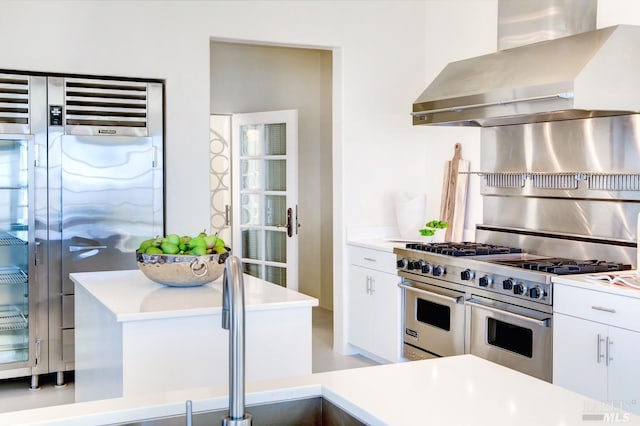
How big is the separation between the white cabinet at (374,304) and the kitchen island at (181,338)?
1.93 metres

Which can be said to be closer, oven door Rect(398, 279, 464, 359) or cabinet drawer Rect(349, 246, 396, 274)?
oven door Rect(398, 279, 464, 359)

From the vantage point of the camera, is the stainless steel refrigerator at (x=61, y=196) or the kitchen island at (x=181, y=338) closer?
the kitchen island at (x=181, y=338)

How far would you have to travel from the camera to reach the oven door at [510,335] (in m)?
3.56

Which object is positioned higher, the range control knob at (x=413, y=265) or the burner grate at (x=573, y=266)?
the burner grate at (x=573, y=266)

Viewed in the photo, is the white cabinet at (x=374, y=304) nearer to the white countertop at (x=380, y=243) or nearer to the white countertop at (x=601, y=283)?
the white countertop at (x=380, y=243)

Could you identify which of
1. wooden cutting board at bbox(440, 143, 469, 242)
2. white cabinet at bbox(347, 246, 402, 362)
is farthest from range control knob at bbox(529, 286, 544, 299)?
wooden cutting board at bbox(440, 143, 469, 242)

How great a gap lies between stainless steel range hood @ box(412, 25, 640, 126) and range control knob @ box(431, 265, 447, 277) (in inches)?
35.9

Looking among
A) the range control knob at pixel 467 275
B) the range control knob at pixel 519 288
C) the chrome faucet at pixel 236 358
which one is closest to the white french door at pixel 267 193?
the range control knob at pixel 467 275

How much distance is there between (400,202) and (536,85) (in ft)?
6.61

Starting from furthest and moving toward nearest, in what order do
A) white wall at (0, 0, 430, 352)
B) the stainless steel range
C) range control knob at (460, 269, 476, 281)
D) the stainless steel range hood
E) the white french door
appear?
the white french door → white wall at (0, 0, 430, 352) → range control knob at (460, 269, 476, 281) → the stainless steel range → the stainless steel range hood

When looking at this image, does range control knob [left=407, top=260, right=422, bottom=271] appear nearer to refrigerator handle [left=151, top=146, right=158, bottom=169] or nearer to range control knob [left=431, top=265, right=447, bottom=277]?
range control knob [left=431, top=265, right=447, bottom=277]

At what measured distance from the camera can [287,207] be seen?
6.85 metres

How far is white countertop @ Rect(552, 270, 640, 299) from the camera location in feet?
10.0

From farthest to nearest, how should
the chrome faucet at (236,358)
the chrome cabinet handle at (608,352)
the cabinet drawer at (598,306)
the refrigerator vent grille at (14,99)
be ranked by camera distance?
the refrigerator vent grille at (14,99) → the chrome cabinet handle at (608,352) → the cabinet drawer at (598,306) → the chrome faucet at (236,358)
